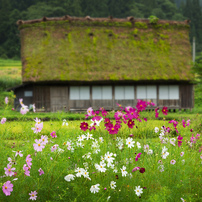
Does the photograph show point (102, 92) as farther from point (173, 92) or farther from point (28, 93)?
point (28, 93)

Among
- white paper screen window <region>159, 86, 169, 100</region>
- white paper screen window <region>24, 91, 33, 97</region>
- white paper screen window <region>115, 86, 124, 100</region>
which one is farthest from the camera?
white paper screen window <region>24, 91, 33, 97</region>

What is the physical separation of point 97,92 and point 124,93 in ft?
5.31

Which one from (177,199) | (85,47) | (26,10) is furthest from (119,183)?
(26,10)

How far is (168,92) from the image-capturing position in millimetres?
18406

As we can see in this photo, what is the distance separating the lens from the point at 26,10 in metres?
42.0

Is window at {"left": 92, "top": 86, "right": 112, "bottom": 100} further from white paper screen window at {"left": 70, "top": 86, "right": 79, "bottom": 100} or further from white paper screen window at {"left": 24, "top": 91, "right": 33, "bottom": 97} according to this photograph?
white paper screen window at {"left": 24, "top": 91, "right": 33, "bottom": 97}

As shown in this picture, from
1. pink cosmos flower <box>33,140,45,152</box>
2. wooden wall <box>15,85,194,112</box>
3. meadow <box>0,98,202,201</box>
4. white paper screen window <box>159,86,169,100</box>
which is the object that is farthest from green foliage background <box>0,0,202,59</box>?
pink cosmos flower <box>33,140,45,152</box>

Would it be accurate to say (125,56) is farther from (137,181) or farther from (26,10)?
(26,10)

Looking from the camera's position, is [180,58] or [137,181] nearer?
[137,181]

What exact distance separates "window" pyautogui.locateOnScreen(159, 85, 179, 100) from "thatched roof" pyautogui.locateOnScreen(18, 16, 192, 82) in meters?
0.98

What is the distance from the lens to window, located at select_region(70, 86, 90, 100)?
17.7 metres

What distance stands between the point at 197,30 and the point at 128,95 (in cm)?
3406

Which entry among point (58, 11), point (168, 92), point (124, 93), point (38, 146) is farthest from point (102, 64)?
point (58, 11)

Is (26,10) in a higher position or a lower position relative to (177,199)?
higher
